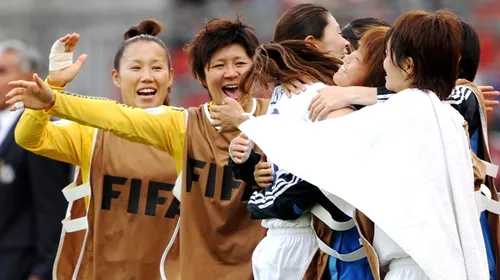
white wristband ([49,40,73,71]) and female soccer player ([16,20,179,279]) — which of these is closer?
white wristband ([49,40,73,71])

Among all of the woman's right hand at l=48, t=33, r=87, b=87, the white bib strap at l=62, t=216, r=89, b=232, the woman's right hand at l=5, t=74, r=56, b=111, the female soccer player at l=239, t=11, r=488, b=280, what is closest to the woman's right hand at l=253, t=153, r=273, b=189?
the female soccer player at l=239, t=11, r=488, b=280

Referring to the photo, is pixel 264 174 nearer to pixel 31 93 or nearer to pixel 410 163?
pixel 410 163

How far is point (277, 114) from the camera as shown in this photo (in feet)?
16.1

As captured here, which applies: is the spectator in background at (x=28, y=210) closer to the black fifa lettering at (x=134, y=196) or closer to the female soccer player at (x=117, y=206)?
the female soccer player at (x=117, y=206)

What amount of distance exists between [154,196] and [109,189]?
0.73 feet

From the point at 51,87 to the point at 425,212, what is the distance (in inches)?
83.5

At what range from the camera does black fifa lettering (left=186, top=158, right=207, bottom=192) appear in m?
5.72

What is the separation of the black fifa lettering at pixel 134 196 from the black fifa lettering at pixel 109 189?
0.17 ft

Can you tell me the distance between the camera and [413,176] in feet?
13.8

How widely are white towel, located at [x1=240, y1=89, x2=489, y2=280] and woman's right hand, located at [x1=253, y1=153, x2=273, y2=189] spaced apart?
0.45 meters

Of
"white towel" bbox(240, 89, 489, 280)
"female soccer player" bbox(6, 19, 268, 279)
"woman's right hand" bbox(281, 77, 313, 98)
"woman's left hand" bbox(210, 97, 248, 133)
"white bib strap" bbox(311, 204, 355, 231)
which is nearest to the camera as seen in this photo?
"white towel" bbox(240, 89, 489, 280)

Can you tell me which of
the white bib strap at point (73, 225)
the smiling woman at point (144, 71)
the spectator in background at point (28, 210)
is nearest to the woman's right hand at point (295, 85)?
the smiling woman at point (144, 71)

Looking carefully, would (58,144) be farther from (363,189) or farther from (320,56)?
(363,189)

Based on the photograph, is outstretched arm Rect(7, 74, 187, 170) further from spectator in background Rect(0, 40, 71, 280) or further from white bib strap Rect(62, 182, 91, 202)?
spectator in background Rect(0, 40, 71, 280)
